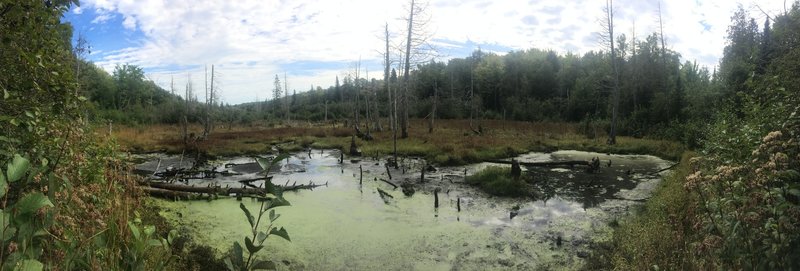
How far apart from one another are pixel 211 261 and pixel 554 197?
8.44 meters

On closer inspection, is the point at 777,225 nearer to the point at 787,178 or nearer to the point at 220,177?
the point at 787,178

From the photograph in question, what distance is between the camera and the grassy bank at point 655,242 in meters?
5.15

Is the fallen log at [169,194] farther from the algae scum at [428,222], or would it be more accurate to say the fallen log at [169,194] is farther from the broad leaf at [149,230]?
the broad leaf at [149,230]

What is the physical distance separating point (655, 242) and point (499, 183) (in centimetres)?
612

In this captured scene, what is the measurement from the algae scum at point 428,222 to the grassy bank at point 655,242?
375mm

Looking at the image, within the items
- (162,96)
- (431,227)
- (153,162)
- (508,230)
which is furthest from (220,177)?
(162,96)

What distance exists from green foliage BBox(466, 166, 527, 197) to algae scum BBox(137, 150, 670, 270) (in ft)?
1.31

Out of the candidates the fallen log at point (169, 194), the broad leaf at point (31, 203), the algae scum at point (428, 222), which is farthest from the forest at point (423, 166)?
the fallen log at point (169, 194)

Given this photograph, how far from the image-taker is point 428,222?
8.73 meters

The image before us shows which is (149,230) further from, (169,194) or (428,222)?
(169,194)

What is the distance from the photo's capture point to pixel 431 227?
8.37m

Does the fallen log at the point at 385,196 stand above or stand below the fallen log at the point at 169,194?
below

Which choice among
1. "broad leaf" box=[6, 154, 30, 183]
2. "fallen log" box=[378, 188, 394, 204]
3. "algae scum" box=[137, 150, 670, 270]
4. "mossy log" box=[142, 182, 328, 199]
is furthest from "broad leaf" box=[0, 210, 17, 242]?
"fallen log" box=[378, 188, 394, 204]

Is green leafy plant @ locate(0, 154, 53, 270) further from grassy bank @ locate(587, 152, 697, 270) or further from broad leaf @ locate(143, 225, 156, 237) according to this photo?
grassy bank @ locate(587, 152, 697, 270)
